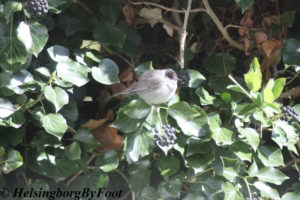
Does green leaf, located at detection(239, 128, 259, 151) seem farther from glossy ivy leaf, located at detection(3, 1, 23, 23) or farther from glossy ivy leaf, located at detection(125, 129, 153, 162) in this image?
glossy ivy leaf, located at detection(3, 1, 23, 23)

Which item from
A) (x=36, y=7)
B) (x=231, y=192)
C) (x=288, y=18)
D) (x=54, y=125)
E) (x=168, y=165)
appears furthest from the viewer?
(x=288, y=18)

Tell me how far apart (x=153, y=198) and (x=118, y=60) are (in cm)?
59

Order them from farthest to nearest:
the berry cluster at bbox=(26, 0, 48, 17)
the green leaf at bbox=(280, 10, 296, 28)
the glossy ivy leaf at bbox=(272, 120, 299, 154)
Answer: the green leaf at bbox=(280, 10, 296, 28)
the glossy ivy leaf at bbox=(272, 120, 299, 154)
the berry cluster at bbox=(26, 0, 48, 17)

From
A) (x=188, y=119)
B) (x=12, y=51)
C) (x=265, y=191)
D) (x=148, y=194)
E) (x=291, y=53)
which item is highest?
(x=12, y=51)

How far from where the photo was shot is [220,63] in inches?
69.6

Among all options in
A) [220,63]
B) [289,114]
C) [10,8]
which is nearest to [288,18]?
[220,63]

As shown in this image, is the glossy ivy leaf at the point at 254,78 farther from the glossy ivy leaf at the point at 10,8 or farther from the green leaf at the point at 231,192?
the glossy ivy leaf at the point at 10,8

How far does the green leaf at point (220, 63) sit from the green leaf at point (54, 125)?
0.66 metres

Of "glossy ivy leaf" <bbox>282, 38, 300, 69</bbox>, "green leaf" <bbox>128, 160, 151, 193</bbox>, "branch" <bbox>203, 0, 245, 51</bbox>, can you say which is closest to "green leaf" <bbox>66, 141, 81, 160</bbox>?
"green leaf" <bbox>128, 160, 151, 193</bbox>

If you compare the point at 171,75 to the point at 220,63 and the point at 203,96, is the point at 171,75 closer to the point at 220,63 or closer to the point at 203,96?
the point at 203,96

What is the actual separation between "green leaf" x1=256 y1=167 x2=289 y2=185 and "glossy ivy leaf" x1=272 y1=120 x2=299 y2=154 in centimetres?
10

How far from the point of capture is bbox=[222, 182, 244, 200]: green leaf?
1.50m

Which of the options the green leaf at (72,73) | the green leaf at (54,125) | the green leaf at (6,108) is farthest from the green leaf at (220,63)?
the green leaf at (6,108)

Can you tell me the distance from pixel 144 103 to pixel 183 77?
211 millimetres
